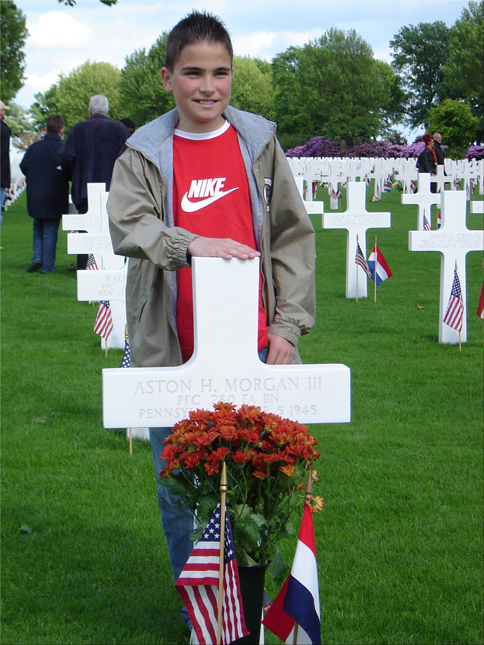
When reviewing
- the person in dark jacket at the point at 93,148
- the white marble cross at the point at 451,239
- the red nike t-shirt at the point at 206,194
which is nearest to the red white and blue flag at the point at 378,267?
the white marble cross at the point at 451,239

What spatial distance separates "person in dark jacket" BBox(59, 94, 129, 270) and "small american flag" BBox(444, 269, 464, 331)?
5.16 m

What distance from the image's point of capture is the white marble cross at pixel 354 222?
10.8 meters

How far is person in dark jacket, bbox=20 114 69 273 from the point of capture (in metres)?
12.6

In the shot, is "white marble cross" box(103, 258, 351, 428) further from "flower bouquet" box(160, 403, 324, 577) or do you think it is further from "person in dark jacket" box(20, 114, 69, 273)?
"person in dark jacket" box(20, 114, 69, 273)

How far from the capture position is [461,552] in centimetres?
385

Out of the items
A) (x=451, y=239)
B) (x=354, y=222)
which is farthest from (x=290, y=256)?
(x=354, y=222)

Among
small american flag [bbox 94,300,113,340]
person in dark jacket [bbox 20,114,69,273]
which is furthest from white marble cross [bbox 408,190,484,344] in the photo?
person in dark jacket [bbox 20,114,69,273]

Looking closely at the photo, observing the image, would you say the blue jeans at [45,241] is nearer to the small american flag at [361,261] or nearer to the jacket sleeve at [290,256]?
the small american flag at [361,261]

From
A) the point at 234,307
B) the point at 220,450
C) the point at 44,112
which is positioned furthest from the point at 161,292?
the point at 44,112

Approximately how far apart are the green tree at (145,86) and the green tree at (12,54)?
39.7 m

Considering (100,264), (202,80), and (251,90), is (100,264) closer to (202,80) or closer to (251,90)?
(202,80)

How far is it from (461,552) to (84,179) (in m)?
8.62

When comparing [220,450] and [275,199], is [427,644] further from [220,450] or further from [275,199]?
[275,199]

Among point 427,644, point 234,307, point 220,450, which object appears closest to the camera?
point 220,450
